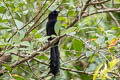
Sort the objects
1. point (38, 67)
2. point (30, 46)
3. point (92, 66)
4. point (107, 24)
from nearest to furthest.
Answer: point (30, 46), point (38, 67), point (92, 66), point (107, 24)

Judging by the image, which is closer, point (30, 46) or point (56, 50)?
point (30, 46)

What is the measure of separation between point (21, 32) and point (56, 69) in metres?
0.28

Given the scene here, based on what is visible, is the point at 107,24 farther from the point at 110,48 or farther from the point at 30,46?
the point at 30,46

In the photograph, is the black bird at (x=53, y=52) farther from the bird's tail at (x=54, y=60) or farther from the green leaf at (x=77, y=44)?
the green leaf at (x=77, y=44)

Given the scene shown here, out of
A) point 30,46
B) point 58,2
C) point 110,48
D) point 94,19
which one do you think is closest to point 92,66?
point 94,19

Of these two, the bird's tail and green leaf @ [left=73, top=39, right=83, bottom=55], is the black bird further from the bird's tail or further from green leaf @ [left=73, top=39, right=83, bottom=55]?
green leaf @ [left=73, top=39, right=83, bottom=55]

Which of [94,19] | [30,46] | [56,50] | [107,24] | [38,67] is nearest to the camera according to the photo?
[30,46]

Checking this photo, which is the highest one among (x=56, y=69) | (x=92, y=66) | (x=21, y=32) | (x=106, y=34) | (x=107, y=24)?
(x=21, y=32)

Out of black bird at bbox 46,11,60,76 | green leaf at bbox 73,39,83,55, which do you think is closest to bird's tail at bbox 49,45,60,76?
black bird at bbox 46,11,60,76

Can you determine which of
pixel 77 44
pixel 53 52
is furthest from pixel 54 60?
pixel 77 44

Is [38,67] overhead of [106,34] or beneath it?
beneath

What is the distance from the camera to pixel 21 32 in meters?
1.49

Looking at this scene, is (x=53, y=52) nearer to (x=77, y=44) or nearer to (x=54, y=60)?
(x=54, y=60)

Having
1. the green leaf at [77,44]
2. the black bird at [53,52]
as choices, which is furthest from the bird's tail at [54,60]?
the green leaf at [77,44]
